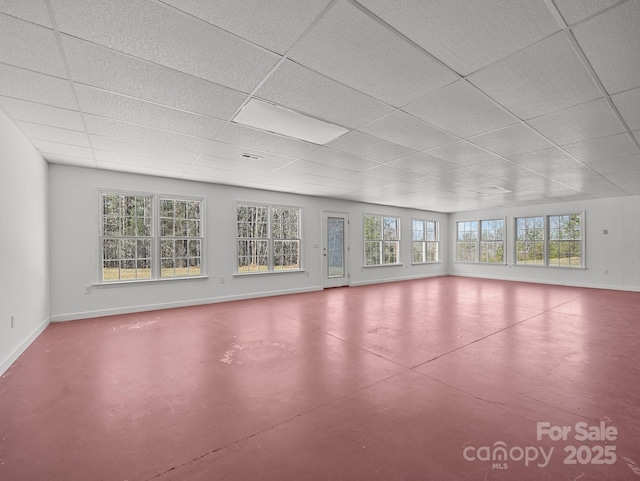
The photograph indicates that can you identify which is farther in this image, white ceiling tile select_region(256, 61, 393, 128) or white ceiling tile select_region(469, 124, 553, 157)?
white ceiling tile select_region(469, 124, 553, 157)

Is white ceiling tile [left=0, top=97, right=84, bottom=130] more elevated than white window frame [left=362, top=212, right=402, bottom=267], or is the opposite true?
white ceiling tile [left=0, top=97, right=84, bottom=130]

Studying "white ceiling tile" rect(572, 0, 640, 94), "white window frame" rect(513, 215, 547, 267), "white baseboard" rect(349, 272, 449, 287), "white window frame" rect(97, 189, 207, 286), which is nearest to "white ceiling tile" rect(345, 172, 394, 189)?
"white window frame" rect(97, 189, 207, 286)

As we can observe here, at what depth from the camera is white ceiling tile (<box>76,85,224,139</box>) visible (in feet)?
7.97

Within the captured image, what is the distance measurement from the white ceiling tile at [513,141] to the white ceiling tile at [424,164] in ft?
2.26

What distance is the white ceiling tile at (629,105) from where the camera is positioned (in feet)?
7.68

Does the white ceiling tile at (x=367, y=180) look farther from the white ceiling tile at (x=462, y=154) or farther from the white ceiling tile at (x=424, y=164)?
the white ceiling tile at (x=462, y=154)

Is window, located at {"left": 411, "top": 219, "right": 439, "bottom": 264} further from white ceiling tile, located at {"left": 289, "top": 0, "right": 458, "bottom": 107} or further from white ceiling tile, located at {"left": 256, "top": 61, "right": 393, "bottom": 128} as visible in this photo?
white ceiling tile, located at {"left": 289, "top": 0, "right": 458, "bottom": 107}

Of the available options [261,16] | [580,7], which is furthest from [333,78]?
[580,7]

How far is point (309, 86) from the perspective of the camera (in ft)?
7.32

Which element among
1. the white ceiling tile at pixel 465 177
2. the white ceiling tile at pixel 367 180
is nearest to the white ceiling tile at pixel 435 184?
the white ceiling tile at pixel 465 177

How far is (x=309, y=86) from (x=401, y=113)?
0.96m

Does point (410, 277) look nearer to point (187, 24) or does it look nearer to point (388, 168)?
point (388, 168)

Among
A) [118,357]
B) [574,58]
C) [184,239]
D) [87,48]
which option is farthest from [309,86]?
[184,239]

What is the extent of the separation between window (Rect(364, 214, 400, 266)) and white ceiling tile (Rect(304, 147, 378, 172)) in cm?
425
